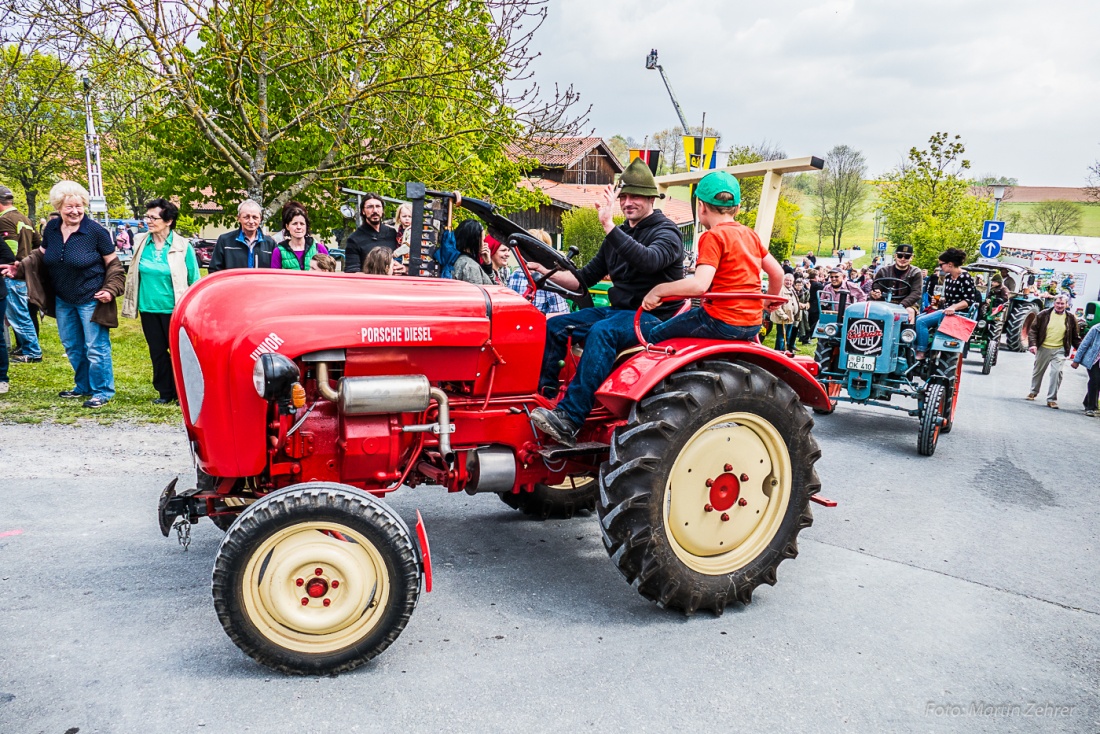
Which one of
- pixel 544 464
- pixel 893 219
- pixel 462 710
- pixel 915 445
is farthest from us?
pixel 893 219

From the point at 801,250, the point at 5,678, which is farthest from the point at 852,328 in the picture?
the point at 801,250

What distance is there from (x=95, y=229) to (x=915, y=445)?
769 cm

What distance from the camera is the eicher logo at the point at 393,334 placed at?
3049 mm

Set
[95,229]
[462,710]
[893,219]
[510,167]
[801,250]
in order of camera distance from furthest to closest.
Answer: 1. [801,250]
2. [893,219]
3. [510,167]
4. [95,229]
5. [462,710]

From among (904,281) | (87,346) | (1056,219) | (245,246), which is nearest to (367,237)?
(245,246)

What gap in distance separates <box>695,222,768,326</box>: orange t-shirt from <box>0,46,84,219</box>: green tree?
679cm

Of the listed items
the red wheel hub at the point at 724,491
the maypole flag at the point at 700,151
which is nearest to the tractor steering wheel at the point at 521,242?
the red wheel hub at the point at 724,491

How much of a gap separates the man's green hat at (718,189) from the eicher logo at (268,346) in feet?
6.59

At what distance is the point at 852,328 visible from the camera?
8172 millimetres

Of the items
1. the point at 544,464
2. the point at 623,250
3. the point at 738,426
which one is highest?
the point at 623,250

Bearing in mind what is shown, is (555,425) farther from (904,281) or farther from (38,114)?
(38,114)

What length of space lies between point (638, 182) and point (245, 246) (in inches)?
143

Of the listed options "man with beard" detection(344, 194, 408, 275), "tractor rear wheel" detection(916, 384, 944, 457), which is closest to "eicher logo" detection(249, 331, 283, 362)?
"man with beard" detection(344, 194, 408, 275)

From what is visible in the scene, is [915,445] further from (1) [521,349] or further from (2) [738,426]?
(1) [521,349]
